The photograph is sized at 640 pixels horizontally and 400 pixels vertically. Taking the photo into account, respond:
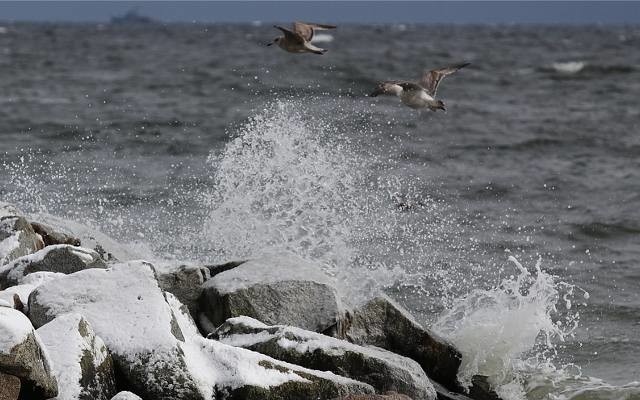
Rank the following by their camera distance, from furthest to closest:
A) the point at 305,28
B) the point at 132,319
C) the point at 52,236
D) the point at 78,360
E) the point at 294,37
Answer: the point at 305,28 < the point at 294,37 < the point at 52,236 < the point at 132,319 < the point at 78,360

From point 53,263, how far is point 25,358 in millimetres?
1543

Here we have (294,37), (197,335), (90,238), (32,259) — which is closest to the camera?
(197,335)

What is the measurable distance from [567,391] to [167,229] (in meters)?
4.33

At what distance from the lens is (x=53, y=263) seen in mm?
6059

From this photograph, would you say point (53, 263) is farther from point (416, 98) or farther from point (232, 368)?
point (416, 98)

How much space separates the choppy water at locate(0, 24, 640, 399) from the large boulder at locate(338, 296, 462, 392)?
0.37m

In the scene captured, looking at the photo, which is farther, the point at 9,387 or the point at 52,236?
the point at 52,236

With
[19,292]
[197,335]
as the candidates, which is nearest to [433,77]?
[197,335]

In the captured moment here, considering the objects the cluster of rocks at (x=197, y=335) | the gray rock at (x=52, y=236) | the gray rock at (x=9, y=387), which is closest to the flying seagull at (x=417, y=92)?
the cluster of rocks at (x=197, y=335)

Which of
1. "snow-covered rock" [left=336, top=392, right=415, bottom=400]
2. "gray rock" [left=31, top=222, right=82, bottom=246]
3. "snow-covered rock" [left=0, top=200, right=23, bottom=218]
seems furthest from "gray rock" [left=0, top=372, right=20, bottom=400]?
"snow-covered rock" [left=0, top=200, right=23, bottom=218]

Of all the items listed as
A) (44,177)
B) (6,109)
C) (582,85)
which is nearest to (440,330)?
(44,177)

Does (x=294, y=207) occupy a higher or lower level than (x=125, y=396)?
lower

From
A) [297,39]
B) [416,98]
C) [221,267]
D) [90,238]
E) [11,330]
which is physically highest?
[297,39]

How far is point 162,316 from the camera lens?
201 inches
